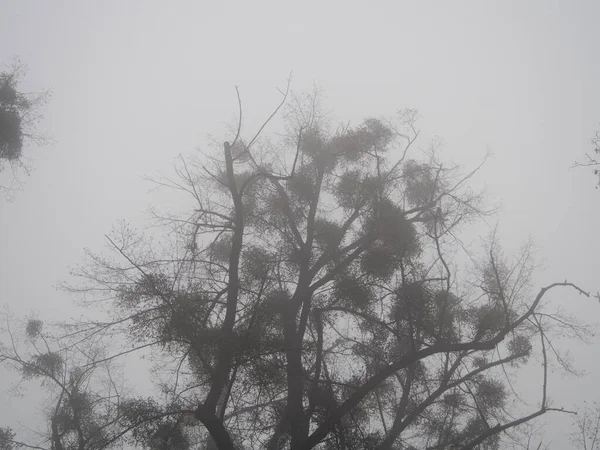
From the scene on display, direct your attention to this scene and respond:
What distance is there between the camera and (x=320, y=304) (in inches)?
315

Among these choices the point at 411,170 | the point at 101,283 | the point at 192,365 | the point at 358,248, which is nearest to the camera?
the point at 101,283

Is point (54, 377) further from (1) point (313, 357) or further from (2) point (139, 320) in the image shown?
(1) point (313, 357)

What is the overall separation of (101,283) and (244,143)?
182 inches

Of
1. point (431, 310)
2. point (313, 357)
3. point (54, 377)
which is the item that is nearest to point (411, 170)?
point (431, 310)

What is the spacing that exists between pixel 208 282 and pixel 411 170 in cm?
515

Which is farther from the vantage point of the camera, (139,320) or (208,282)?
(208,282)

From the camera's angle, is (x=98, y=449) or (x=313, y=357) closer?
(x=98, y=449)

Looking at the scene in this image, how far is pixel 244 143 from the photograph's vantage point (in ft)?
31.4

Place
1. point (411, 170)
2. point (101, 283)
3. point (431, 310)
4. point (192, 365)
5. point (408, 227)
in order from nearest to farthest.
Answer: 1. point (101, 283)
2. point (431, 310)
3. point (192, 365)
4. point (408, 227)
5. point (411, 170)

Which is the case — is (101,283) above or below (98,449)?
above

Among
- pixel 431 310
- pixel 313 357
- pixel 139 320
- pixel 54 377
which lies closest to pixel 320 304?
pixel 313 357

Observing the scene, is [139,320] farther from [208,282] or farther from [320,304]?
[320,304]

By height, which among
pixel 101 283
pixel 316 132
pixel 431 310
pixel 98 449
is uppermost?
pixel 316 132

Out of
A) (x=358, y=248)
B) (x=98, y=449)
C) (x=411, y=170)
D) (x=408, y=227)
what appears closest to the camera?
(x=98, y=449)
